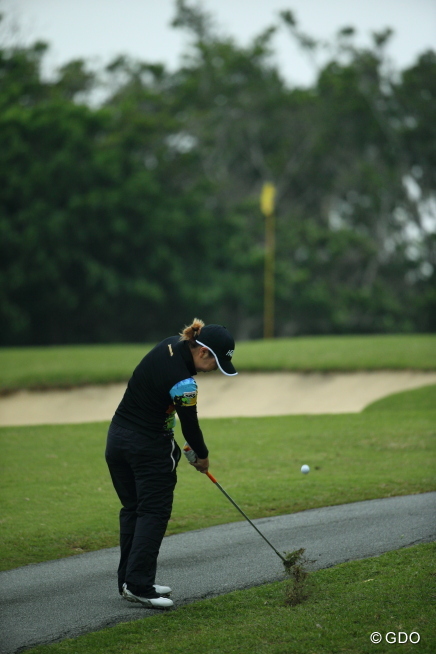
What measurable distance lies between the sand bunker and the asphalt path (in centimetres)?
987

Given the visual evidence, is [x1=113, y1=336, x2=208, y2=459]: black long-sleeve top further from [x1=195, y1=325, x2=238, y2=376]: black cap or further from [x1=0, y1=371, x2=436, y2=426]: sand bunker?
[x1=0, y1=371, x2=436, y2=426]: sand bunker

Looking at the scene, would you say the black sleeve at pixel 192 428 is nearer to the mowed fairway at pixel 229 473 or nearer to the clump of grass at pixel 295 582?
the clump of grass at pixel 295 582

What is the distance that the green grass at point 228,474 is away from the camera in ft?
28.3

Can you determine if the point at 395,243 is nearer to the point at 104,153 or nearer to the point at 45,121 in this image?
the point at 104,153

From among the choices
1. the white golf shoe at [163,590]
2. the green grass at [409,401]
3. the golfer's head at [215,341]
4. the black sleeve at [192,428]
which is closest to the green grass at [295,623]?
the white golf shoe at [163,590]

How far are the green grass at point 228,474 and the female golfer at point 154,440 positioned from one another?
182 centimetres

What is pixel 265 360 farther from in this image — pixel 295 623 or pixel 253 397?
pixel 295 623

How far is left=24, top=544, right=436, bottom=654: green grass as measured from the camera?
521 cm

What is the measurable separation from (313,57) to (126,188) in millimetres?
20874

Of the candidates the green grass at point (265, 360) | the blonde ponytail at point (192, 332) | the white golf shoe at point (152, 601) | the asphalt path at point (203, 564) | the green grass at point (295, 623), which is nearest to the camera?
the green grass at point (295, 623)

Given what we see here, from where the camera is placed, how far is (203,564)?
718 centimetres

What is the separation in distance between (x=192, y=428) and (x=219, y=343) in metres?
0.70

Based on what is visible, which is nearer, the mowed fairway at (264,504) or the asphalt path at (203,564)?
the mowed fairway at (264,504)

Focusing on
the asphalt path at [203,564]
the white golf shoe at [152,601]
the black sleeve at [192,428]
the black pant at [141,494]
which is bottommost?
the asphalt path at [203,564]
